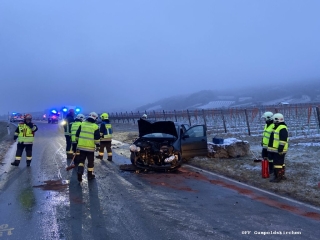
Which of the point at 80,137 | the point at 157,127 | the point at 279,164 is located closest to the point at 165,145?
the point at 157,127

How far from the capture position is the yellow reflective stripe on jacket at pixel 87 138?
Answer: 9.93 metres

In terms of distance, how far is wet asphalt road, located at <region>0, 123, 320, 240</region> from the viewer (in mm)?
5531

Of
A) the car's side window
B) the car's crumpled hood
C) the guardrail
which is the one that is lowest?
the guardrail

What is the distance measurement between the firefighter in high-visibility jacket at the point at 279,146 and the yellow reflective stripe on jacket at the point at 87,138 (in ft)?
15.8

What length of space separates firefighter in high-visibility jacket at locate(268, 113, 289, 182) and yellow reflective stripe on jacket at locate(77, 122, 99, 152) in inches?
190

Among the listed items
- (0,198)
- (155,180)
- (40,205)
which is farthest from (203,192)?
(0,198)

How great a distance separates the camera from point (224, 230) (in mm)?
5617

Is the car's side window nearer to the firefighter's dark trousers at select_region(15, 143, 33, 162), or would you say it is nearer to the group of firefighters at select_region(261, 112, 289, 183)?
the group of firefighters at select_region(261, 112, 289, 183)

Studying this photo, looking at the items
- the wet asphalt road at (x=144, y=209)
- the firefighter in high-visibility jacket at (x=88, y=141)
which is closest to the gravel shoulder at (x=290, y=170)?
the wet asphalt road at (x=144, y=209)

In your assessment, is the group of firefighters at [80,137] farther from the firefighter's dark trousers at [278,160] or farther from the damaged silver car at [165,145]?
the firefighter's dark trousers at [278,160]

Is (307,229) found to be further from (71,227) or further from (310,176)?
(310,176)

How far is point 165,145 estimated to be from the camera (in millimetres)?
11344

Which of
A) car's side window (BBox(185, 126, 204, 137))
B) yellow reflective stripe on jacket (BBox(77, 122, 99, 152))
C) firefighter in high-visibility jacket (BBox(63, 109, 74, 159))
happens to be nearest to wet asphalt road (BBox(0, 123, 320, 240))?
yellow reflective stripe on jacket (BBox(77, 122, 99, 152))

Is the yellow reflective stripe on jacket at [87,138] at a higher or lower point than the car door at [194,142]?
higher
